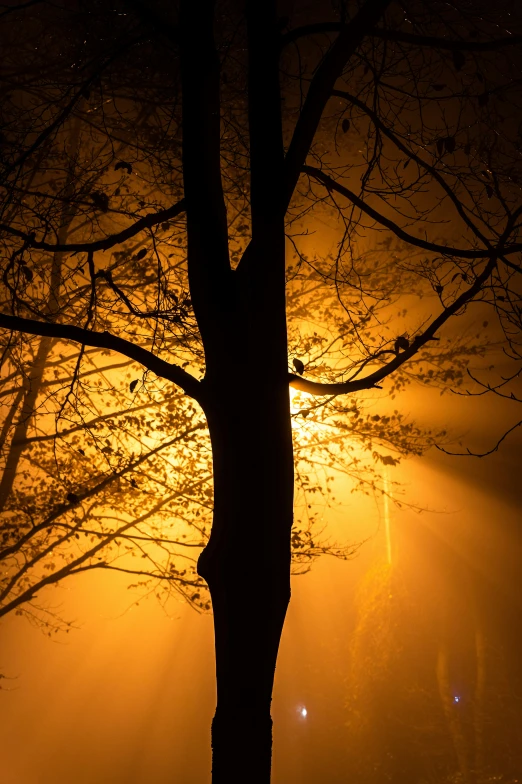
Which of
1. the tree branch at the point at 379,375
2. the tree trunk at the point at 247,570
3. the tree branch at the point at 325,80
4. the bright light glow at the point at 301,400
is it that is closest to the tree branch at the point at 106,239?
the tree branch at the point at 325,80

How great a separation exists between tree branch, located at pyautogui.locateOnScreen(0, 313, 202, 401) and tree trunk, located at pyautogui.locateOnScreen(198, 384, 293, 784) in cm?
18

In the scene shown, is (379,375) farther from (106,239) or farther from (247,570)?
(106,239)

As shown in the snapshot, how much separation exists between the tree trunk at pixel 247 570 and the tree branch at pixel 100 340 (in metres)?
0.18

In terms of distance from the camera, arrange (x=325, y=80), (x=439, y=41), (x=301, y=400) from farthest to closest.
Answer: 1. (x=301, y=400)
2. (x=439, y=41)
3. (x=325, y=80)

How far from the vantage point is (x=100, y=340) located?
2756mm

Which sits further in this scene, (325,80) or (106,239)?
(106,239)

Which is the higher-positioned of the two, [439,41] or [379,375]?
[439,41]

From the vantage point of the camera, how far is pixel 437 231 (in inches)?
247

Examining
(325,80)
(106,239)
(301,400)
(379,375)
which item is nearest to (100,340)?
(106,239)

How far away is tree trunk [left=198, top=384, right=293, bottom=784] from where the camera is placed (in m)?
2.70

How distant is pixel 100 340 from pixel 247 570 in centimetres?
112

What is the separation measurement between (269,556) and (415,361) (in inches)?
147

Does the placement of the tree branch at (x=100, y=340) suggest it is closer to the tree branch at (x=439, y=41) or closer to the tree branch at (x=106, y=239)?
the tree branch at (x=106, y=239)

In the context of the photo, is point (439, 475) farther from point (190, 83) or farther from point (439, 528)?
point (190, 83)
